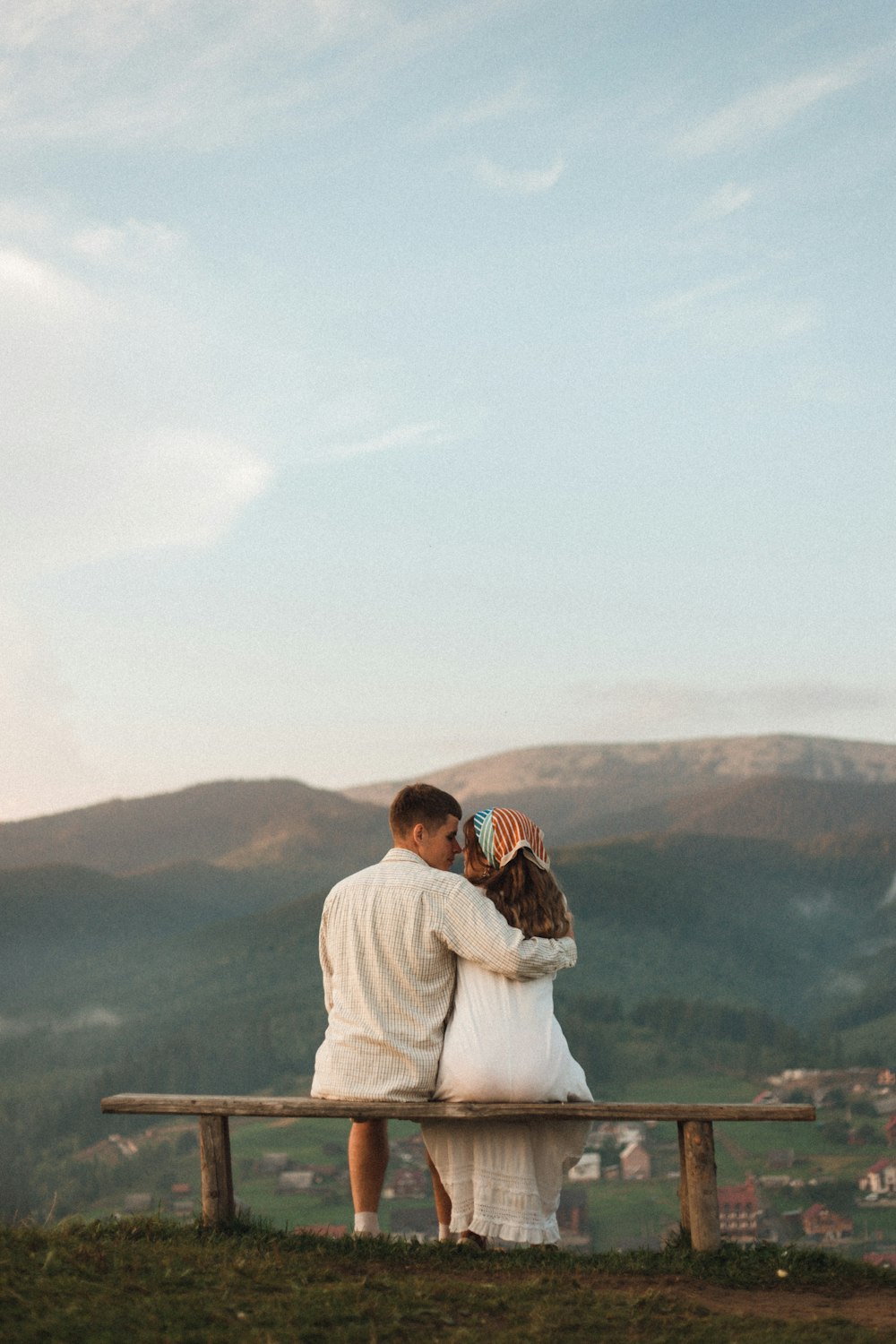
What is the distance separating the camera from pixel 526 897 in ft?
18.9

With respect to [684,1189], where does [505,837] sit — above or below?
above

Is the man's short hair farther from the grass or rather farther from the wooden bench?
the grass

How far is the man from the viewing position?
5.57 metres

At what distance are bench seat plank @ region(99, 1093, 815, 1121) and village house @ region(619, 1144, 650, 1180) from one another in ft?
292

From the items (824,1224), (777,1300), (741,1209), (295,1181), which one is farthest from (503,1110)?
(824,1224)

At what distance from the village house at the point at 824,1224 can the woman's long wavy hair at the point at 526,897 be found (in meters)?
79.9

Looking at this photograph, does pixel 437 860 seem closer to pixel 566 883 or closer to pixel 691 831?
pixel 566 883

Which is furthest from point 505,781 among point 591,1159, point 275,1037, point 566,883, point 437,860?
point 437,860

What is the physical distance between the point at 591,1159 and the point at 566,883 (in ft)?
254

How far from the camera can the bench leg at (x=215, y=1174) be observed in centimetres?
589

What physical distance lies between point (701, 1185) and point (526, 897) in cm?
143

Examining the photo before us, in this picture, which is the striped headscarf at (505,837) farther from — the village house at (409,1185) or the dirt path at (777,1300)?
the village house at (409,1185)

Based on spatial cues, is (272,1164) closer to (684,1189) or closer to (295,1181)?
(295,1181)

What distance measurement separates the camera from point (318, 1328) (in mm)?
4344
